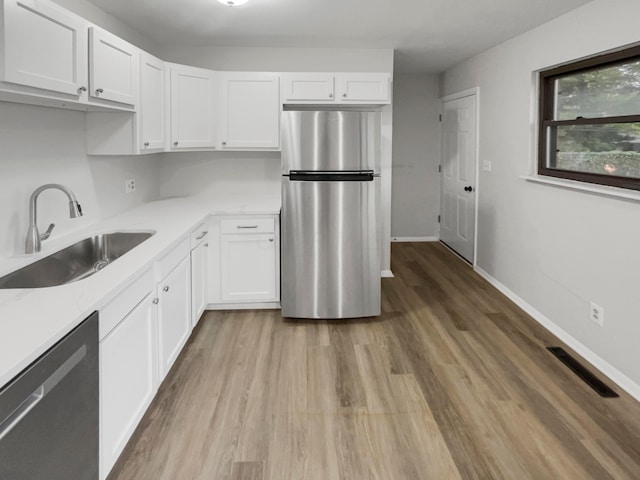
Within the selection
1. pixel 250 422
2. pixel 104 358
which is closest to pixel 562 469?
pixel 250 422

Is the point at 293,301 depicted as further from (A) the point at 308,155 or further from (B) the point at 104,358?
(B) the point at 104,358

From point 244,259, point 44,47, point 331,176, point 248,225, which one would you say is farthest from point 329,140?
point 44,47

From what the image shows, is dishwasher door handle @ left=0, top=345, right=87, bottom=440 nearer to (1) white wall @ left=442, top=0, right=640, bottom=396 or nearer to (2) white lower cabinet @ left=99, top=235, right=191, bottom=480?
(2) white lower cabinet @ left=99, top=235, right=191, bottom=480

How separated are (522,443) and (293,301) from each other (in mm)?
1988

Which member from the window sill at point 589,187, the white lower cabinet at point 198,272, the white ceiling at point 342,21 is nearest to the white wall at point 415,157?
the white ceiling at point 342,21

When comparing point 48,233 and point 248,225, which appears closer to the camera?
point 48,233

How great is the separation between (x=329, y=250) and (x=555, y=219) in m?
1.69

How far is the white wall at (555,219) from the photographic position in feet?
9.61

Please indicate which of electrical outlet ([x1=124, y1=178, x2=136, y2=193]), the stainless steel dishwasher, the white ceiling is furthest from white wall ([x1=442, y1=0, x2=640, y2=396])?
electrical outlet ([x1=124, y1=178, x2=136, y2=193])

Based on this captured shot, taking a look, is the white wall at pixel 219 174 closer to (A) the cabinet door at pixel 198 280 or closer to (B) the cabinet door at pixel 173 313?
(A) the cabinet door at pixel 198 280

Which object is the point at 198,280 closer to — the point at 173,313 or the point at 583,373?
the point at 173,313

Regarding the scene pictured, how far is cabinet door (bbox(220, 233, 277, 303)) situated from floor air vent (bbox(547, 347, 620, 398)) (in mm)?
2126

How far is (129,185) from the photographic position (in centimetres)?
395

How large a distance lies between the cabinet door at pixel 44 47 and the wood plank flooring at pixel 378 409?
162cm
